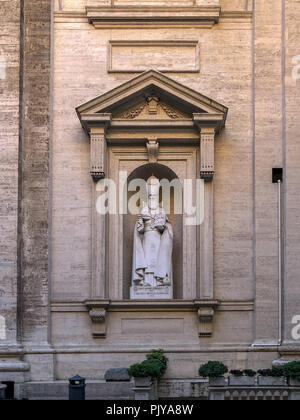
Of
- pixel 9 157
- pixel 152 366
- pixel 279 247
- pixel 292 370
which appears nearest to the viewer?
pixel 292 370

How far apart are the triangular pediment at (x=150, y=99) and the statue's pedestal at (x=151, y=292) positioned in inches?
168

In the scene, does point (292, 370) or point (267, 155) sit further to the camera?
point (267, 155)

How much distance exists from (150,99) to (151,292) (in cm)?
492

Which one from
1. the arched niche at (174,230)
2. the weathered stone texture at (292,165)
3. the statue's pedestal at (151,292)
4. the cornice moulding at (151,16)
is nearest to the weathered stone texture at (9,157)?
the cornice moulding at (151,16)

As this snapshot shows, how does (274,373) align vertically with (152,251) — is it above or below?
below

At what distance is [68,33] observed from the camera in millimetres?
26281

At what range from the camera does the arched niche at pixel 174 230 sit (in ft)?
84.9

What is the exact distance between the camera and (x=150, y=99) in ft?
84.7

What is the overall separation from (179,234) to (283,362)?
4.25 m

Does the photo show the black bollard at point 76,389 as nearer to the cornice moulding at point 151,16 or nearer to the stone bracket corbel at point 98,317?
the stone bracket corbel at point 98,317

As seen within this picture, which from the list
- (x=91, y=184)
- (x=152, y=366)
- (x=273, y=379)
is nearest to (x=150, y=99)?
(x=91, y=184)

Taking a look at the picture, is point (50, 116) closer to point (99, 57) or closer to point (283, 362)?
point (99, 57)

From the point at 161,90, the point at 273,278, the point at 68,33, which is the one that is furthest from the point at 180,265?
the point at 68,33

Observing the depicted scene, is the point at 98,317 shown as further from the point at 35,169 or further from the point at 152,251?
the point at 35,169
